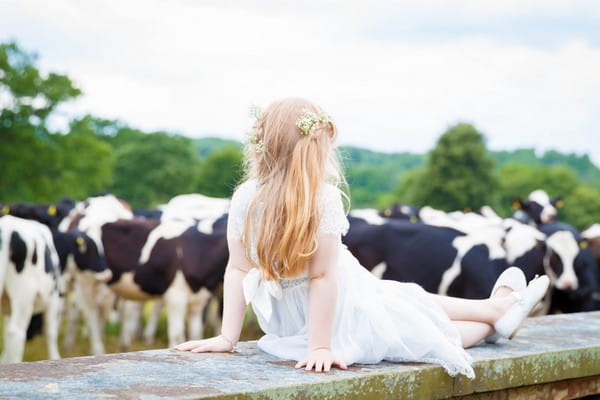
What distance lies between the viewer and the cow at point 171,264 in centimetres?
953

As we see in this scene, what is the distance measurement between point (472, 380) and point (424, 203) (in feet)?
145

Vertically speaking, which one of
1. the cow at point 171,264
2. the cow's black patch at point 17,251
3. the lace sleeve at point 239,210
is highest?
the lace sleeve at point 239,210

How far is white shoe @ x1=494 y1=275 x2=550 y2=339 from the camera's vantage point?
3754mm

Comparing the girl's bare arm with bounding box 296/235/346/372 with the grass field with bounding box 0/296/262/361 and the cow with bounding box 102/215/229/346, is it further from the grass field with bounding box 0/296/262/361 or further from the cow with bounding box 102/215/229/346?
the grass field with bounding box 0/296/262/361

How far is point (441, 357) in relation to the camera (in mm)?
3262

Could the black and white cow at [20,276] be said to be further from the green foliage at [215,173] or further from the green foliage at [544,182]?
the green foliage at [544,182]

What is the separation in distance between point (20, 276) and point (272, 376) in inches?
203

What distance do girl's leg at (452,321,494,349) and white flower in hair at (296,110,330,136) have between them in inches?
46.1

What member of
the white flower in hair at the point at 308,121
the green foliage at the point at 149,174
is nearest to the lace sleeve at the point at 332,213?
the white flower in hair at the point at 308,121

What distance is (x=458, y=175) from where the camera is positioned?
1857 inches

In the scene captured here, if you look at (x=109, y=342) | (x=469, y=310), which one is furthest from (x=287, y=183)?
(x=109, y=342)

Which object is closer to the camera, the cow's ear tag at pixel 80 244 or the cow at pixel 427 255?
the cow at pixel 427 255

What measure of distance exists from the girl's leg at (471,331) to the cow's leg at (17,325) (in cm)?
482

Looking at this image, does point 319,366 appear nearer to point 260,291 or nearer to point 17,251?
point 260,291
